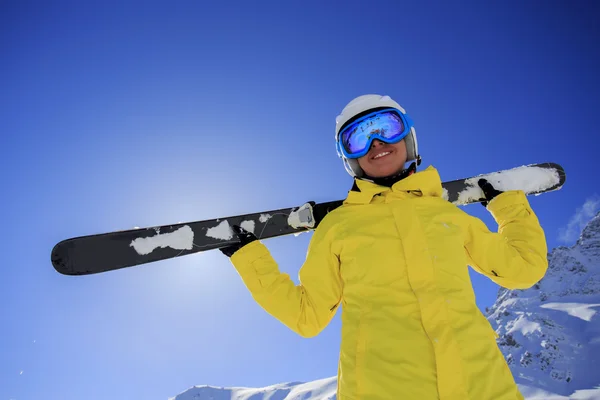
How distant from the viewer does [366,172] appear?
10.2 ft

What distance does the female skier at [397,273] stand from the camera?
1.94 meters

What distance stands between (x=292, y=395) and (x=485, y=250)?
670 ft

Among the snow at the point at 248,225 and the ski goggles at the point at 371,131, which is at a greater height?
the ski goggles at the point at 371,131

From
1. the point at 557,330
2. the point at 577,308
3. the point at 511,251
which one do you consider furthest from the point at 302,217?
the point at 577,308

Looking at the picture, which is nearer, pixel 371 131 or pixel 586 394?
pixel 371 131

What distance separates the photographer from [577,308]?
410 ft

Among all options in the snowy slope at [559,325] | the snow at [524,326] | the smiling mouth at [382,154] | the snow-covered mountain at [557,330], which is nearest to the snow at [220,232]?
the smiling mouth at [382,154]

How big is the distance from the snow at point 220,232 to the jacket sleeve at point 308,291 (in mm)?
605

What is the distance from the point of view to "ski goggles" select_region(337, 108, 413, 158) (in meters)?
3.15

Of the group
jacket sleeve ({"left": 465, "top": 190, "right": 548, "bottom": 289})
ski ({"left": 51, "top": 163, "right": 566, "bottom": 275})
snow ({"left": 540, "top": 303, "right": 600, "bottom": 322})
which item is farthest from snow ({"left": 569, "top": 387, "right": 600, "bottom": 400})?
jacket sleeve ({"left": 465, "top": 190, "right": 548, "bottom": 289})

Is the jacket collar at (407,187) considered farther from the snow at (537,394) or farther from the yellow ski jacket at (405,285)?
the snow at (537,394)

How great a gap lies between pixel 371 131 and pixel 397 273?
1.44 m

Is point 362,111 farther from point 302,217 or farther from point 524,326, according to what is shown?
point 524,326

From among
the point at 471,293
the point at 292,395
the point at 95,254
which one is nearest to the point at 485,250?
the point at 471,293
